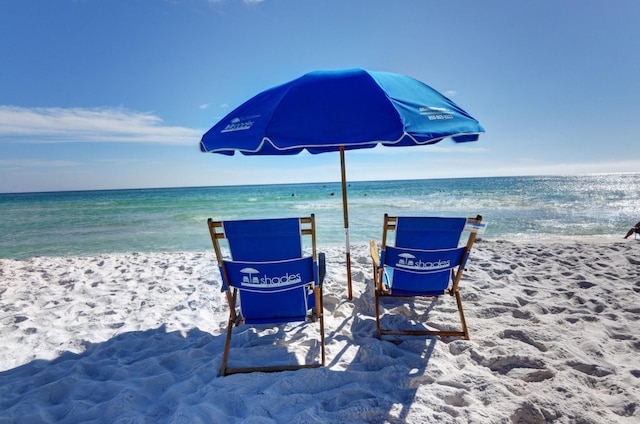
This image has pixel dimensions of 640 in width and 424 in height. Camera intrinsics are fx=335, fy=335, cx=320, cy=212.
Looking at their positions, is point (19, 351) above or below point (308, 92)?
below

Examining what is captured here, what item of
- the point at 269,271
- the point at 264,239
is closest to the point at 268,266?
the point at 269,271

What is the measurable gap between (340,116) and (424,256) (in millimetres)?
1294

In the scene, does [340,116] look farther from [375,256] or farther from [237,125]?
[375,256]

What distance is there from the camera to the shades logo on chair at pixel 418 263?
2.71m

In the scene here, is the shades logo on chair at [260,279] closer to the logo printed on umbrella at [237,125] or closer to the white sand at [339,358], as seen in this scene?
the white sand at [339,358]

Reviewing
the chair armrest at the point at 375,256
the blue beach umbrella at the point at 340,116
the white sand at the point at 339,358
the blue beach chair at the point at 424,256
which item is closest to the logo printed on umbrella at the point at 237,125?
the blue beach umbrella at the point at 340,116

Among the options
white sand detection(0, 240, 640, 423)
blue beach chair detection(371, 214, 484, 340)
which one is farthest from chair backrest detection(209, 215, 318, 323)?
blue beach chair detection(371, 214, 484, 340)

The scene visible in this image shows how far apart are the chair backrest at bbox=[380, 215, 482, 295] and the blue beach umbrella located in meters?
0.65

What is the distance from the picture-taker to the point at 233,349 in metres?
2.62

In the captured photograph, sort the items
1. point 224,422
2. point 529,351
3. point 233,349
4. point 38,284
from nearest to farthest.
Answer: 1. point 224,422
2. point 529,351
3. point 233,349
4. point 38,284

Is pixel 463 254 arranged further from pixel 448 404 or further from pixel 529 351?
pixel 448 404

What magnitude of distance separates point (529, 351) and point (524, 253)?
11.5 ft

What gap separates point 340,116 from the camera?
2344 millimetres

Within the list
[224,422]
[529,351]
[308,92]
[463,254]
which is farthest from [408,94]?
[224,422]
